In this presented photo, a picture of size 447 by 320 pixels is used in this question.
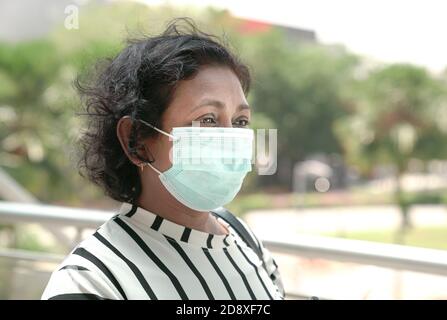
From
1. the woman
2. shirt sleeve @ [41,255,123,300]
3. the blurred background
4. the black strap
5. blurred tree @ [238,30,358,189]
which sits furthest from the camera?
the blurred background

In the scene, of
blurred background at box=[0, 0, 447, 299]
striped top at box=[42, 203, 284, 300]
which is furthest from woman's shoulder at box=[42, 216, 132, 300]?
blurred background at box=[0, 0, 447, 299]

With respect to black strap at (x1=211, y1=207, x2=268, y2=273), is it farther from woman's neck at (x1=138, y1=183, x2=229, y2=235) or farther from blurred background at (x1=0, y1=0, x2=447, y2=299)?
blurred background at (x1=0, y1=0, x2=447, y2=299)

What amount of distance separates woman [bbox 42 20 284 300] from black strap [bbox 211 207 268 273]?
0.08 meters

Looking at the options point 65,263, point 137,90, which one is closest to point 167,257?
point 65,263

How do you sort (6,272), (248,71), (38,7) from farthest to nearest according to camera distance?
(38,7)
(6,272)
(248,71)

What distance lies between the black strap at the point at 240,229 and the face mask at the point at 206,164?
14 centimetres

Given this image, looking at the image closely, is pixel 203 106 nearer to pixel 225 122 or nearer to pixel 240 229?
pixel 225 122

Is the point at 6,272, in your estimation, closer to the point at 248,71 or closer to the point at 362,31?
the point at 248,71

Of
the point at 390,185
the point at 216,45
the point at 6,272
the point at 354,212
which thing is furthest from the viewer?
the point at 354,212

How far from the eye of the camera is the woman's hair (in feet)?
3.17

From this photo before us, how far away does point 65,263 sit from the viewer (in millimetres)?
883

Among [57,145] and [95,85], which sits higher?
[57,145]

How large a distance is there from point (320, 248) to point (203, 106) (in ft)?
2.55

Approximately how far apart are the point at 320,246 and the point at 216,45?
30.8 inches
